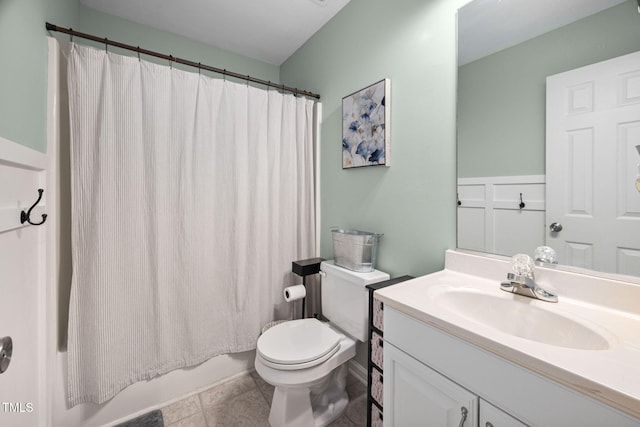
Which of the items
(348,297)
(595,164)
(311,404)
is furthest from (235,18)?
(311,404)

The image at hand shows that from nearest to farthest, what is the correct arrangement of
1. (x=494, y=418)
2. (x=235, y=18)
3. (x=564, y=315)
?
(x=494, y=418)
(x=564, y=315)
(x=235, y=18)

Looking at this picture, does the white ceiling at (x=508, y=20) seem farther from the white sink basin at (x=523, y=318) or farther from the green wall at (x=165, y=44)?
the green wall at (x=165, y=44)

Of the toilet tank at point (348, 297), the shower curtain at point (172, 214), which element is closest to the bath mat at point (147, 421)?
the shower curtain at point (172, 214)

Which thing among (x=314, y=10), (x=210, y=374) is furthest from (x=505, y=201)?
(x=210, y=374)

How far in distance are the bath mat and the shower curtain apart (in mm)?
214

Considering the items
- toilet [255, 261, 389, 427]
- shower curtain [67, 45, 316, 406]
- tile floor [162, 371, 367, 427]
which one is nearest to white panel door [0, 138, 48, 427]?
shower curtain [67, 45, 316, 406]

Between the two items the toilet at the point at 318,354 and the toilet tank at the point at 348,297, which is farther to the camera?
the toilet tank at the point at 348,297

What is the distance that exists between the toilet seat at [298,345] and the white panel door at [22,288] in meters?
0.81

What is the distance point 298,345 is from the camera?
129 centimetres

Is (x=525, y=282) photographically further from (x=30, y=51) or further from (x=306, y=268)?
(x=30, y=51)

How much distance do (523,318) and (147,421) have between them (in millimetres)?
1900

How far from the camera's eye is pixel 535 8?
3.07 feet

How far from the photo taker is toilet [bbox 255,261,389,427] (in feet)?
3.87

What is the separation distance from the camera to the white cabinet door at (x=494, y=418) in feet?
1.94
